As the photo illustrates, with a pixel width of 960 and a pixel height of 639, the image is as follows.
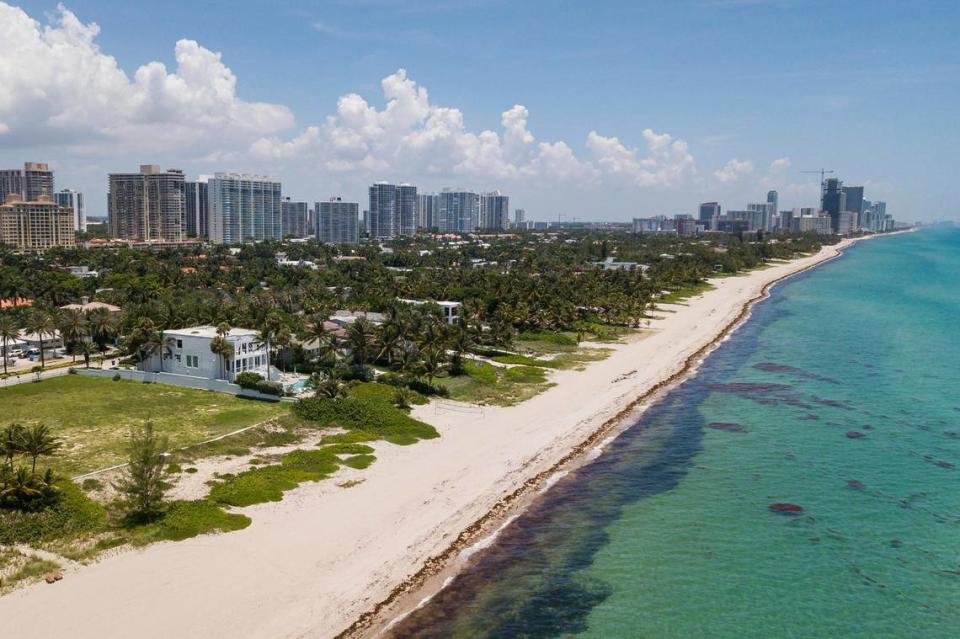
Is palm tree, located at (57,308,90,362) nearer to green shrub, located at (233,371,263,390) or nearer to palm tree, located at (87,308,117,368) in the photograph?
palm tree, located at (87,308,117,368)

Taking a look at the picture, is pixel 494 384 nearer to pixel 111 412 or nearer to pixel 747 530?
pixel 111 412

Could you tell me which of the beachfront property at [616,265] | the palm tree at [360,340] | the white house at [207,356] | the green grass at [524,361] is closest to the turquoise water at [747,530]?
the green grass at [524,361]

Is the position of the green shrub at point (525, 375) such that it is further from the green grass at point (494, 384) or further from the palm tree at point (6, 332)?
the palm tree at point (6, 332)

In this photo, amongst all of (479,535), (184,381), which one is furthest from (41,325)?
(479,535)

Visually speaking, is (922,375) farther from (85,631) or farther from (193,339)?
(85,631)

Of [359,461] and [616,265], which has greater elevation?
[616,265]

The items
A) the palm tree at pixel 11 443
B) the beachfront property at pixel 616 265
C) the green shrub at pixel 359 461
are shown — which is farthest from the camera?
the beachfront property at pixel 616 265
